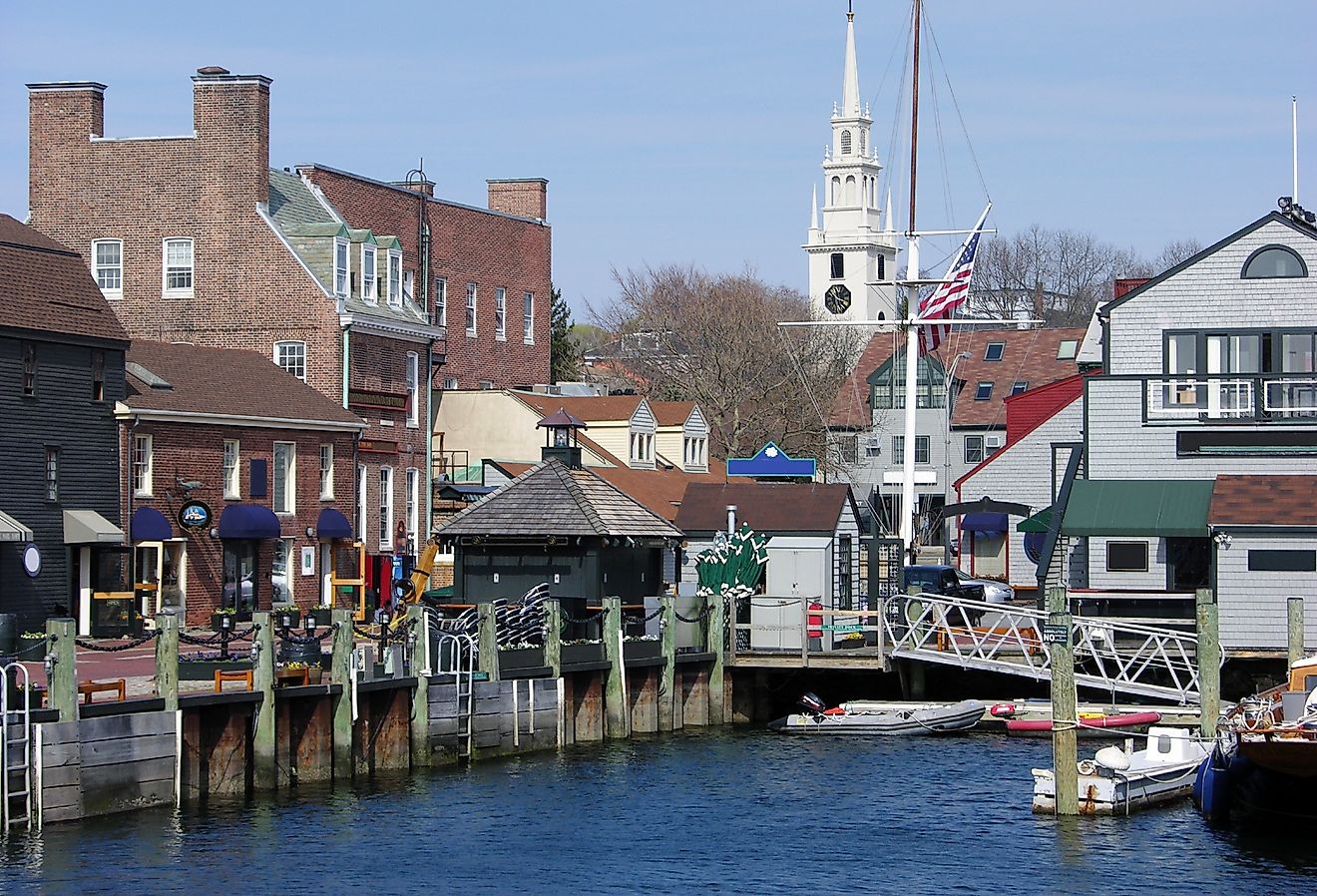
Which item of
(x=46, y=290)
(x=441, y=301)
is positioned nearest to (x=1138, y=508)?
(x=46, y=290)

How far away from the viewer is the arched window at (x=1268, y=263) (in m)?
44.9

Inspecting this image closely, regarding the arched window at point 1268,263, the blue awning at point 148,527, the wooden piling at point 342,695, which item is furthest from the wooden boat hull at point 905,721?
the blue awning at point 148,527

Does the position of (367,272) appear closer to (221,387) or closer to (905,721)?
(221,387)

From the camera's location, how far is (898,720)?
4212cm

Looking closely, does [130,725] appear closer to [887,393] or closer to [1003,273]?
[887,393]

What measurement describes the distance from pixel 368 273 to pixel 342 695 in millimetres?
34525

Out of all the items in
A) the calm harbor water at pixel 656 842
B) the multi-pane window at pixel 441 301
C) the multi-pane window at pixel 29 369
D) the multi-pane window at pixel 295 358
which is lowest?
the calm harbor water at pixel 656 842

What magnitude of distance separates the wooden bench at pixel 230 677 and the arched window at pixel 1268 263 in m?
23.8

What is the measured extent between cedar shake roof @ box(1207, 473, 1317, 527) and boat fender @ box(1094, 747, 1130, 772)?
10456 mm

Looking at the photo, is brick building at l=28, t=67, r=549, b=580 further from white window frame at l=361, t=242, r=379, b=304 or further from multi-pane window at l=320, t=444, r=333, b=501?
multi-pane window at l=320, t=444, r=333, b=501

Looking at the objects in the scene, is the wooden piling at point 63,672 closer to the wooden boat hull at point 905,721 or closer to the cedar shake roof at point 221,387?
the wooden boat hull at point 905,721

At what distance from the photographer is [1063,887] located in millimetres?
27891

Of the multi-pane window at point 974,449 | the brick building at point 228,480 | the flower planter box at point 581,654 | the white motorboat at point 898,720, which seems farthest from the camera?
the multi-pane window at point 974,449

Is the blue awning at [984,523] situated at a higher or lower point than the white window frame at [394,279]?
lower
